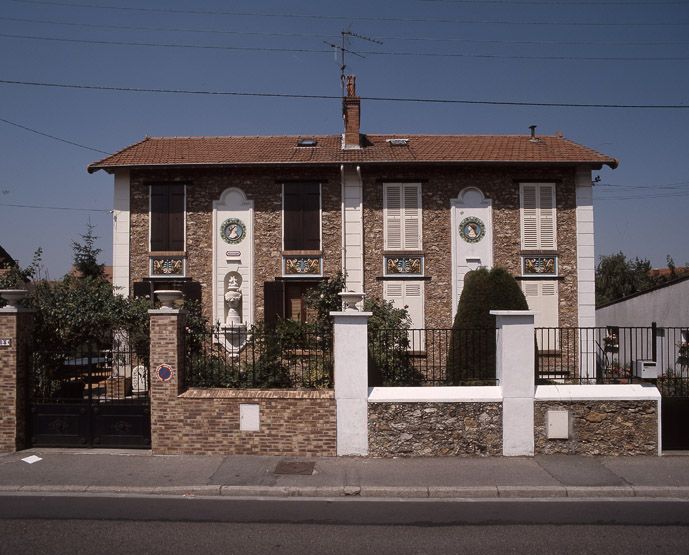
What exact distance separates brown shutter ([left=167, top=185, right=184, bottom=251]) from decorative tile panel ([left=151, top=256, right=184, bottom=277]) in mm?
335

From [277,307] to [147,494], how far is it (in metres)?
10.6

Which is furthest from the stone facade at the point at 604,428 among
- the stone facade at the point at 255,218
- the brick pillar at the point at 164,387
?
the stone facade at the point at 255,218

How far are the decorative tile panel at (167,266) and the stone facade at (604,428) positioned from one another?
40.2 feet

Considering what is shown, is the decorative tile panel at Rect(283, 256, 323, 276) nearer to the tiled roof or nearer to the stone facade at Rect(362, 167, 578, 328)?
the stone facade at Rect(362, 167, 578, 328)

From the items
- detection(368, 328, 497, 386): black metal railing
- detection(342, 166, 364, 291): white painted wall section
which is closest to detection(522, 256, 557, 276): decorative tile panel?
detection(342, 166, 364, 291): white painted wall section

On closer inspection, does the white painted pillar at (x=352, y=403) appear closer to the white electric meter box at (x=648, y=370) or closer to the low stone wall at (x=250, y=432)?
the low stone wall at (x=250, y=432)

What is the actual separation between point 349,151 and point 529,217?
18.8 feet

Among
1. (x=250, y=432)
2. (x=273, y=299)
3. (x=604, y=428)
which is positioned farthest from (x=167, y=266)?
(x=604, y=428)

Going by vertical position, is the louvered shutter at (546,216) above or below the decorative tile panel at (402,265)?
above

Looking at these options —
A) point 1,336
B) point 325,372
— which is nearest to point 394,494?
point 325,372

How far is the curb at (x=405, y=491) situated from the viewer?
847cm

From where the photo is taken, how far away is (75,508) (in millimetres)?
7785

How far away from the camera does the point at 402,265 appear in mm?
19109

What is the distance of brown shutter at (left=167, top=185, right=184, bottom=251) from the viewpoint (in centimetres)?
1931
